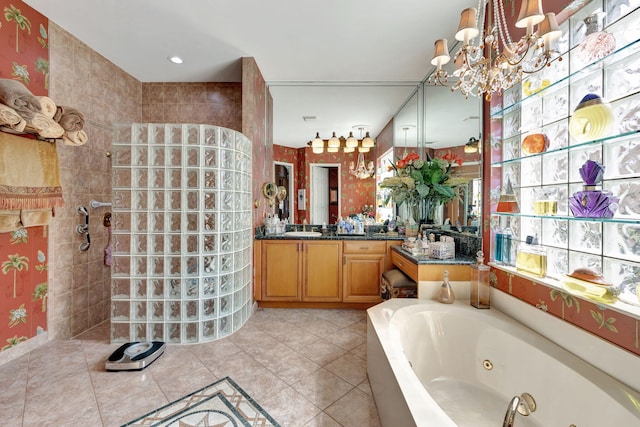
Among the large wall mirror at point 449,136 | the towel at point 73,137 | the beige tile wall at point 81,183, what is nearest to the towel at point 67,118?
the towel at point 73,137

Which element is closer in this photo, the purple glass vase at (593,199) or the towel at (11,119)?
the purple glass vase at (593,199)

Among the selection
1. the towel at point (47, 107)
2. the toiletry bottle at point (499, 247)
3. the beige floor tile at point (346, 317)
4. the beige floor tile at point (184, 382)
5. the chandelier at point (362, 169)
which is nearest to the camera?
the beige floor tile at point (184, 382)

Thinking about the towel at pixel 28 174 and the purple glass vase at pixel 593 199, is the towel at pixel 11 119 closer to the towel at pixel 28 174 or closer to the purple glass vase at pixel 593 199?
the towel at pixel 28 174

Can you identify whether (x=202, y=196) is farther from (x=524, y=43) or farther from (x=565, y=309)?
(x=565, y=309)

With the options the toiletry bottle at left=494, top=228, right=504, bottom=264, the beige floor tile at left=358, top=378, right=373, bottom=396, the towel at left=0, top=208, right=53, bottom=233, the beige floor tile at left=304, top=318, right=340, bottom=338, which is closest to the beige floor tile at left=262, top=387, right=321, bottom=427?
the beige floor tile at left=358, top=378, right=373, bottom=396

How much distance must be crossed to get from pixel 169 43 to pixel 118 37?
1.37 ft

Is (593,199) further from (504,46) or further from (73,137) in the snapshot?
(73,137)

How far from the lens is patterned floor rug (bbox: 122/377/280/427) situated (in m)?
1.33

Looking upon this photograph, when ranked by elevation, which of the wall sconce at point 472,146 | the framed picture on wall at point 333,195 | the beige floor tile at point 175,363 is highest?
the wall sconce at point 472,146

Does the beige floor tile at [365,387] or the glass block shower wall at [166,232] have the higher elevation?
the glass block shower wall at [166,232]

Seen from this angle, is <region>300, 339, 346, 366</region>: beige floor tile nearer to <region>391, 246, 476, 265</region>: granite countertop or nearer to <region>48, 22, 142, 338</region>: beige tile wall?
<region>391, 246, 476, 265</region>: granite countertop

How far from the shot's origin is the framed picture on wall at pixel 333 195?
3.55m

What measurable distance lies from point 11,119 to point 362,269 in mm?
2864

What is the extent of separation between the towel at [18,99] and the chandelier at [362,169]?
9.96 ft
